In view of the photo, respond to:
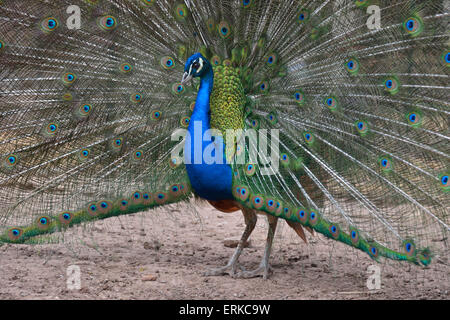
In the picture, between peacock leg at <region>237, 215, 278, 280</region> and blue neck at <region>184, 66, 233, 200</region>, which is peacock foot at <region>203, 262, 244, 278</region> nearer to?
peacock leg at <region>237, 215, 278, 280</region>

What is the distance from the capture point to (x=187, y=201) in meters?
4.16

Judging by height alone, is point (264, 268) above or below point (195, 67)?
below

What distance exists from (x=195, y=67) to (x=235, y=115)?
17.0 inches

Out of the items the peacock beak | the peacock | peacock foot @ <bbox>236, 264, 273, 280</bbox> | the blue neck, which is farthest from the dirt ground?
the peacock beak

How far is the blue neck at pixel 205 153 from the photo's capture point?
374 cm

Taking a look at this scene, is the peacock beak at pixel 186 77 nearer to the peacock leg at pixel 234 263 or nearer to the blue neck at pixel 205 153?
the blue neck at pixel 205 153

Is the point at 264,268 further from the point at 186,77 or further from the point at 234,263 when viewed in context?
the point at 186,77

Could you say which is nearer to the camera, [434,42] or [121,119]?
[434,42]

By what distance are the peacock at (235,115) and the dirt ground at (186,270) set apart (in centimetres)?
30

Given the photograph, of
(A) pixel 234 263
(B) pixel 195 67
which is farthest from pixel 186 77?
(A) pixel 234 263

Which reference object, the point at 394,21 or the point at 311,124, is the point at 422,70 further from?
the point at 311,124

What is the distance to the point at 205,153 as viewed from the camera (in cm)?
376

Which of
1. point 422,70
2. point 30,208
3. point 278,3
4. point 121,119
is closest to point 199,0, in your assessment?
point 278,3

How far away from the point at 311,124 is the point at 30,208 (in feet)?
6.92
